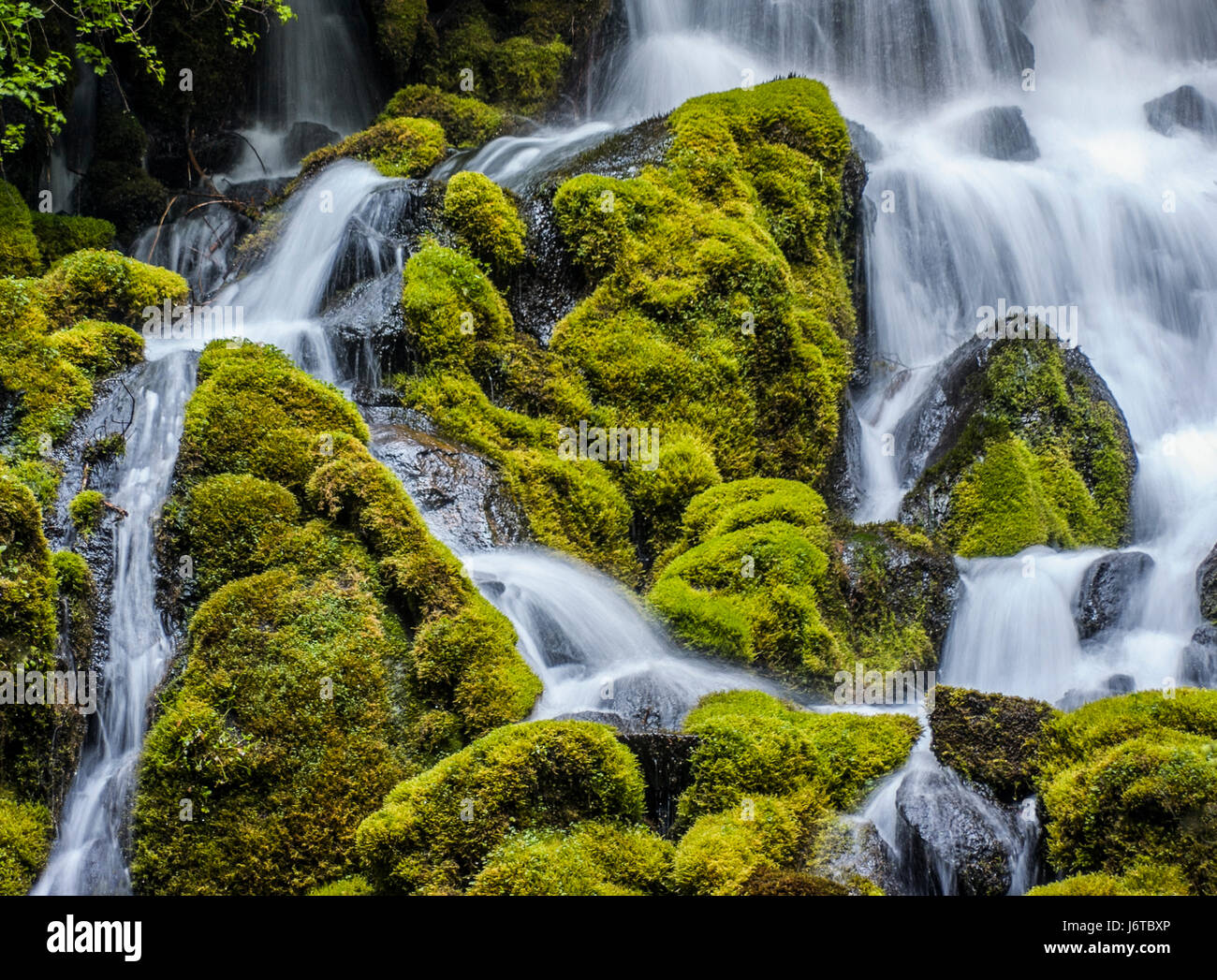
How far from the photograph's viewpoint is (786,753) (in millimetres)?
7367

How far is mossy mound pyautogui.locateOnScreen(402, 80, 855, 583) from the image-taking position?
35.5 ft

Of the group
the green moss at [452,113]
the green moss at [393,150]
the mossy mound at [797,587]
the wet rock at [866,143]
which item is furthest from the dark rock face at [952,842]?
the wet rock at [866,143]

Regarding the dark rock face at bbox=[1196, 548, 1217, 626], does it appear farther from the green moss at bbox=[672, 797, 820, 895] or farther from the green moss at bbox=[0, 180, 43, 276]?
the green moss at bbox=[0, 180, 43, 276]

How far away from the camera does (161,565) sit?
813cm

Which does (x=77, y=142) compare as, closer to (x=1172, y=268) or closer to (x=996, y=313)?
(x=996, y=313)

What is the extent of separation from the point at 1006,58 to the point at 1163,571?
14.6 metres

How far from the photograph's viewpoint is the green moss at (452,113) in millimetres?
16547

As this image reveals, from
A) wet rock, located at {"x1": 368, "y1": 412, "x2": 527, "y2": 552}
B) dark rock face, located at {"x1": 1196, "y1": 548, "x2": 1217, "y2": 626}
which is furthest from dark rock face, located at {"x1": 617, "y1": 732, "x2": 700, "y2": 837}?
dark rock face, located at {"x1": 1196, "y1": 548, "x2": 1217, "y2": 626}

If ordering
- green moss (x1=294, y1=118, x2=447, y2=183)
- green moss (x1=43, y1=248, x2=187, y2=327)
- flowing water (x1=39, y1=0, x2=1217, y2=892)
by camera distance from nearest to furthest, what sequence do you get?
flowing water (x1=39, y1=0, x2=1217, y2=892) < green moss (x1=43, y1=248, x2=187, y2=327) < green moss (x1=294, y1=118, x2=447, y2=183)

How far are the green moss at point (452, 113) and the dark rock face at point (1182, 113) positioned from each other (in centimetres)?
1308

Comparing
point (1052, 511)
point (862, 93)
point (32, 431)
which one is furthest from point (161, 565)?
point (862, 93)

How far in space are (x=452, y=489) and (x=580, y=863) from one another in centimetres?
408

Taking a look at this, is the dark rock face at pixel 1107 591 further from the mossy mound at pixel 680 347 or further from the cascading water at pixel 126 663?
the cascading water at pixel 126 663

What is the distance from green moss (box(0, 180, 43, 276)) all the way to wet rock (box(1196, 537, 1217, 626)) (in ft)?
42.4
